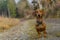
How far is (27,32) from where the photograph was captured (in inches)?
114

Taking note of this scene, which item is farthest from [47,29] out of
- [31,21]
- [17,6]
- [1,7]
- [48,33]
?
[1,7]

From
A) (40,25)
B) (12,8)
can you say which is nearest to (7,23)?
(12,8)

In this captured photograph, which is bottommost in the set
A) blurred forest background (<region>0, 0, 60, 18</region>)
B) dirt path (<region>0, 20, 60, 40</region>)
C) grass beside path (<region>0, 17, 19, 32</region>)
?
dirt path (<region>0, 20, 60, 40</region>)

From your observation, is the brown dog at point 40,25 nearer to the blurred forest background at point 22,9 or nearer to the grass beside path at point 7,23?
the blurred forest background at point 22,9

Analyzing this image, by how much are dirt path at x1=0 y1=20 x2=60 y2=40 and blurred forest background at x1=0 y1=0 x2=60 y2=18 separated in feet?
0.37

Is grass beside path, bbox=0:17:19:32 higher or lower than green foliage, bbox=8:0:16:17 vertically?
lower

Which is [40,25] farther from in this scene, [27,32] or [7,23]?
[7,23]

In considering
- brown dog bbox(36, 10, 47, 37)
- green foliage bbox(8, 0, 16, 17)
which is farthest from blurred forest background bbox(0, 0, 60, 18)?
brown dog bbox(36, 10, 47, 37)

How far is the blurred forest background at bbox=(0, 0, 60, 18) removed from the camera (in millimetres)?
2908

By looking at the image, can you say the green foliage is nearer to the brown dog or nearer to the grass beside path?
the grass beside path

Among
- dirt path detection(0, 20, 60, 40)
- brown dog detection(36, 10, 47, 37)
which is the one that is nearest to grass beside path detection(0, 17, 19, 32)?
dirt path detection(0, 20, 60, 40)

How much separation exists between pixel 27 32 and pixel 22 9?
0.33 m

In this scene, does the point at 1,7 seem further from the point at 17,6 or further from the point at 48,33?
the point at 48,33

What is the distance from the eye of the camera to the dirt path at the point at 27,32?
286 centimetres
